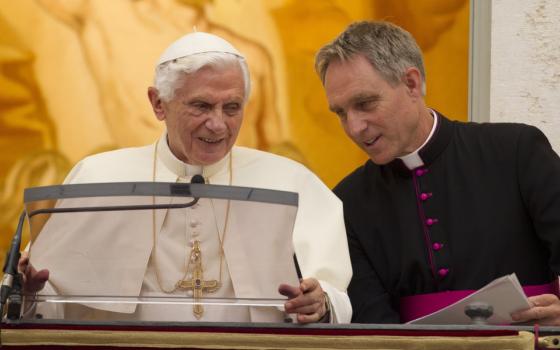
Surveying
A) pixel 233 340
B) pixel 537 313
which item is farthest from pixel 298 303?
pixel 537 313

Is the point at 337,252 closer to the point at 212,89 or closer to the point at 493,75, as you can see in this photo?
the point at 212,89

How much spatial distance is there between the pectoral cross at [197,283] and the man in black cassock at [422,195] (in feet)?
2.62

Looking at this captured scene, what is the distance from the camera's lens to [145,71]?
4719 mm

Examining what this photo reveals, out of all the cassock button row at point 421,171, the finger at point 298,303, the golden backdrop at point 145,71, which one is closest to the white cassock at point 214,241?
the finger at point 298,303

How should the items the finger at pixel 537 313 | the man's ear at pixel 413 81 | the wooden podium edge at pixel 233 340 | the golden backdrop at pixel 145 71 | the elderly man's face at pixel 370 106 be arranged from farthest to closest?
1. the golden backdrop at pixel 145 71
2. the man's ear at pixel 413 81
3. the elderly man's face at pixel 370 106
4. the finger at pixel 537 313
5. the wooden podium edge at pixel 233 340

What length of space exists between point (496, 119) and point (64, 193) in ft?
9.10

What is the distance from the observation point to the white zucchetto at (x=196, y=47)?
11.7 feet

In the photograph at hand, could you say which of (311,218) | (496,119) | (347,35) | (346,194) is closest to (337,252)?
(311,218)

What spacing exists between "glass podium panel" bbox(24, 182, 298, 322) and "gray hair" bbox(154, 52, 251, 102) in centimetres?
83

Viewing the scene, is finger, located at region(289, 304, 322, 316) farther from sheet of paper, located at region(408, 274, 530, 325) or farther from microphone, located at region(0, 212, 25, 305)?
microphone, located at region(0, 212, 25, 305)

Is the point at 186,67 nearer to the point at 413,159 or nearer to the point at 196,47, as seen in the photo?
the point at 196,47

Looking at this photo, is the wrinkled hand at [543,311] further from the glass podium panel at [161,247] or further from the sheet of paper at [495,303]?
the glass podium panel at [161,247]

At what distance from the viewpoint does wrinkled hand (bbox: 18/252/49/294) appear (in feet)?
8.82

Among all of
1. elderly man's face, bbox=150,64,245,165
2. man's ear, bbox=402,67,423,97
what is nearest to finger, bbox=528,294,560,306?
man's ear, bbox=402,67,423,97
